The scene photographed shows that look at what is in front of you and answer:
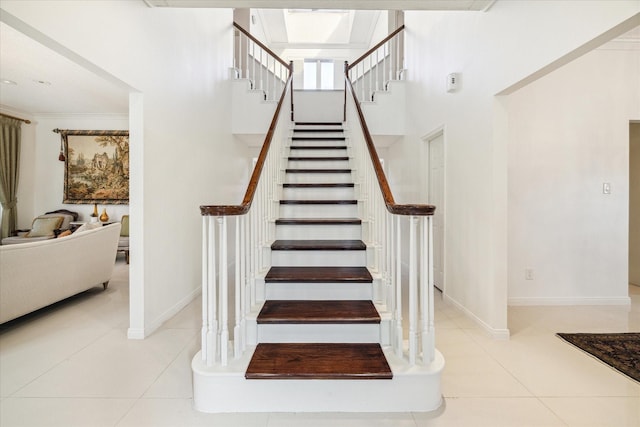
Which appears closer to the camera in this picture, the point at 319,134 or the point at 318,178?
the point at 318,178

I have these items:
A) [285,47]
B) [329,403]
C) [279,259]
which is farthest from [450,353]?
[285,47]

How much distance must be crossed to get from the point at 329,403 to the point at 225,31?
4873 millimetres

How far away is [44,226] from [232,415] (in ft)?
18.7

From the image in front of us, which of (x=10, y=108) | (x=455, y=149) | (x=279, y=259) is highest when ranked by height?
(x=10, y=108)

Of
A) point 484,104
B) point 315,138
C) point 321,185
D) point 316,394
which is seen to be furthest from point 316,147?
point 316,394

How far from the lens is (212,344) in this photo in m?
1.73

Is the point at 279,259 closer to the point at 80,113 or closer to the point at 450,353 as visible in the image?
the point at 450,353

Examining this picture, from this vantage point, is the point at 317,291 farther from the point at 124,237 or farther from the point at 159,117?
the point at 124,237

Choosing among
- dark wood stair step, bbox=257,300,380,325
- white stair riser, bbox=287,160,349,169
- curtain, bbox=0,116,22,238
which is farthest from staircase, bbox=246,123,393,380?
curtain, bbox=0,116,22,238

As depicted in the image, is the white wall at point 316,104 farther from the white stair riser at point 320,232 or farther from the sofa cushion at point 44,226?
the sofa cushion at point 44,226

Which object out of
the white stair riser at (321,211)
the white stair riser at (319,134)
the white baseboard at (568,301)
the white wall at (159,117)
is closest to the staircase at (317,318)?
the white stair riser at (321,211)

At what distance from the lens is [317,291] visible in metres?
2.26

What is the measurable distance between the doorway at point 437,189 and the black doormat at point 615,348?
1334 millimetres

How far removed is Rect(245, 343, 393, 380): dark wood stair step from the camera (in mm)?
1639
